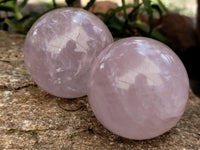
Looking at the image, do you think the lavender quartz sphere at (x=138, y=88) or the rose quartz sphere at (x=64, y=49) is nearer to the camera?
the lavender quartz sphere at (x=138, y=88)

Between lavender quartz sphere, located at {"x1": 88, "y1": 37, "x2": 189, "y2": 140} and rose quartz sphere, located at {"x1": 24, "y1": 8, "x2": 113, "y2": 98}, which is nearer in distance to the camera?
lavender quartz sphere, located at {"x1": 88, "y1": 37, "x2": 189, "y2": 140}

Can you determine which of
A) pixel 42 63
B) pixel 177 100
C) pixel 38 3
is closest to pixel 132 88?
pixel 177 100

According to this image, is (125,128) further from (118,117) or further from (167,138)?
(167,138)

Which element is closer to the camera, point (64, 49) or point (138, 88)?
point (138, 88)
